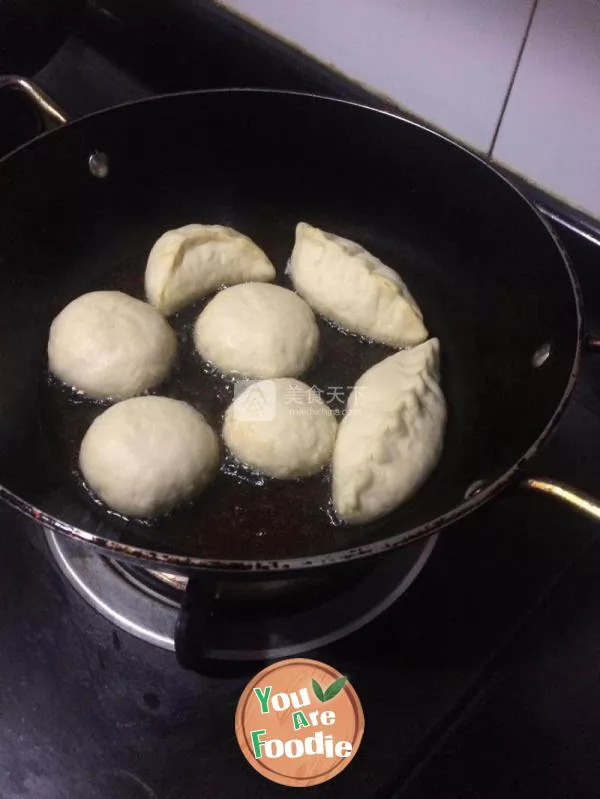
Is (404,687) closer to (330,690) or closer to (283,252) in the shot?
(330,690)

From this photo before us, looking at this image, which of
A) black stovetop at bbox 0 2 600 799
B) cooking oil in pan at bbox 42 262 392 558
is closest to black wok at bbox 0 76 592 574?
cooking oil in pan at bbox 42 262 392 558

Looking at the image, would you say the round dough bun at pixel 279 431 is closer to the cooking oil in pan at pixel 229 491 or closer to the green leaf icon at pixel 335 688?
the cooking oil in pan at pixel 229 491

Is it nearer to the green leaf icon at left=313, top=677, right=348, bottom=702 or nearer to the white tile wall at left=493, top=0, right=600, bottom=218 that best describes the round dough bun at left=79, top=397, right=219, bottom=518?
the green leaf icon at left=313, top=677, right=348, bottom=702

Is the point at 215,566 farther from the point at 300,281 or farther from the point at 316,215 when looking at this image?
the point at 316,215

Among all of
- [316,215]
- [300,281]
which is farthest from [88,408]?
[316,215]

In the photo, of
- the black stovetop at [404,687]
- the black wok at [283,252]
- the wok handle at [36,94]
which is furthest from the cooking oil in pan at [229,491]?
the wok handle at [36,94]

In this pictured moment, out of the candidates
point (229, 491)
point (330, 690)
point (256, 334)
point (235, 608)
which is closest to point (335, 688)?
point (330, 690)
